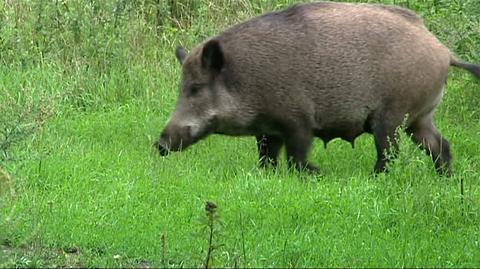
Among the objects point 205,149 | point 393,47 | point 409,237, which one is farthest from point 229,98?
point 409,237

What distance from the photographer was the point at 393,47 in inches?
369

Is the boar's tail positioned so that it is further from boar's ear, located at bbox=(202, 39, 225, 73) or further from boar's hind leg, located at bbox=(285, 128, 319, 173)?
boar's ear, located at bbox=(202, 39, 225, 73)

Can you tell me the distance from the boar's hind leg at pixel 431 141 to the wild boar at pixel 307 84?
3cm

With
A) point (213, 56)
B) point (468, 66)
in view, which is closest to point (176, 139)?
point (213, 56)

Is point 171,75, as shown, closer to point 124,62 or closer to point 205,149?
point 124,62

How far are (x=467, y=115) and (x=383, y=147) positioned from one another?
209 centimetres

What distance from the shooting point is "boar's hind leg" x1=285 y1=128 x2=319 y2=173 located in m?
9.20

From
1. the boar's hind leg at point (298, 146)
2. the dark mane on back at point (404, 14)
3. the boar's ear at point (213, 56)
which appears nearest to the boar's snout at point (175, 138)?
the boar's ear at point (213, 56)

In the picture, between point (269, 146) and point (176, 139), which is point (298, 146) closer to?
point (269, 146)

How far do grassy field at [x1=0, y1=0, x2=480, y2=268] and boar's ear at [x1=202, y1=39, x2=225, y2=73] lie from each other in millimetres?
784

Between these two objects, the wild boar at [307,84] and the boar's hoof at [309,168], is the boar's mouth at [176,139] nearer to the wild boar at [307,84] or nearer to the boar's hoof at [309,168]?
the wild boar at [307,84]

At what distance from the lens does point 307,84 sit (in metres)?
9.36

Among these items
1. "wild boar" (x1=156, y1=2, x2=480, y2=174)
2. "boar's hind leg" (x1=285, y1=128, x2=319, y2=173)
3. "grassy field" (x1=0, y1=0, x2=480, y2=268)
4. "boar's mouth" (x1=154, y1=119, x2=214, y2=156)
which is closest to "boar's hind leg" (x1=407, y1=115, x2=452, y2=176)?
"wild boar" (x1=156, y1=2, x2=480, y2=174)

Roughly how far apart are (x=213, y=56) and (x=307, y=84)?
82 centimetres
